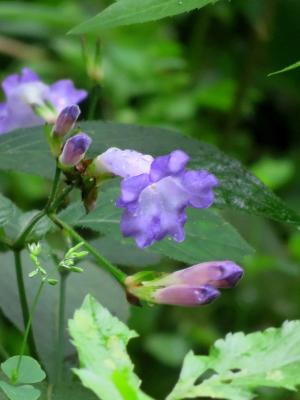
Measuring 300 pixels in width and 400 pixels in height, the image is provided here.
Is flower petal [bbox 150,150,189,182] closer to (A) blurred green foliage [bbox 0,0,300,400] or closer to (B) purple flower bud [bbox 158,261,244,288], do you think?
(B) purple flower bud [bbox 158,261,244,288]

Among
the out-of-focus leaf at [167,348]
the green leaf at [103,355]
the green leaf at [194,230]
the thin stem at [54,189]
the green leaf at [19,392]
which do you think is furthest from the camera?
the out-of-focus leaf at [167,348]

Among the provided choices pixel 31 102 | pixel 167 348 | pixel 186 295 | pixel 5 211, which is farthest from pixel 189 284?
pixel 167 348

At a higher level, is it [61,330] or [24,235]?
[24,235]

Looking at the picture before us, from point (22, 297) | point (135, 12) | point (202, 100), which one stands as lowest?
point (202, 100)

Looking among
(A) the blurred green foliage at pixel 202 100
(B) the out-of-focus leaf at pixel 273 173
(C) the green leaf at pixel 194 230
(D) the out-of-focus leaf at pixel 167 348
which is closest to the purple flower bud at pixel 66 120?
(C) the green leaf at pixel 194 230

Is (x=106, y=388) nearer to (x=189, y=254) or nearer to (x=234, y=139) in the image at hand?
(x=189, y=254)

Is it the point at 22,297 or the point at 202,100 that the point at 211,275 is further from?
the point at 202,100

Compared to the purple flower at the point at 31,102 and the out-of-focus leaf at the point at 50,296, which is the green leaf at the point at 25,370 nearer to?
the out-of-focus leaf at the point at 50,296
